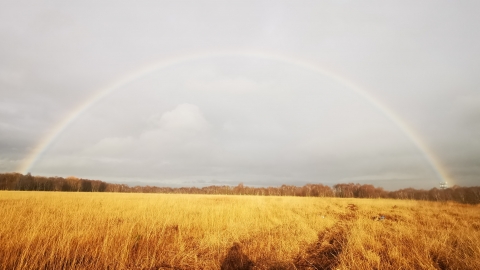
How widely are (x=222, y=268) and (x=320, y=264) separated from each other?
2.37 m

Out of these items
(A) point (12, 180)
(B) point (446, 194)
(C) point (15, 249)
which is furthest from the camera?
(A) point (12, 180)

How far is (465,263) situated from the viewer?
5.57 meters

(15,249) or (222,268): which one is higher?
(15,249)

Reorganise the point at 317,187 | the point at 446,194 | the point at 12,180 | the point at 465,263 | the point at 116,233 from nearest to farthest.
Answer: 1. the point at 465,263
2. the point at 116,233
3. the point at 446,194
4. the point at 12,180
5. the point at 317,187

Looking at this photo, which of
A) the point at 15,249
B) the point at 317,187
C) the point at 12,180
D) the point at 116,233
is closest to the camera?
the point at 15,249

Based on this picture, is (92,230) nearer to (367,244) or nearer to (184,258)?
(184,258)

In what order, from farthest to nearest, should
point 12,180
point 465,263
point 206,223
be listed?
point 12,180 < point 206,223 < point 465,263

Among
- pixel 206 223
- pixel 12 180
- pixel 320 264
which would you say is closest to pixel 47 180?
pixel 12 180

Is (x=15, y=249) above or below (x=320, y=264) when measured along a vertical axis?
above

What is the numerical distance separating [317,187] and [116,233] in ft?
350

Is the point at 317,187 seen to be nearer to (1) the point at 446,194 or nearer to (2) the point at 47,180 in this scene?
(1) the point at 446,194

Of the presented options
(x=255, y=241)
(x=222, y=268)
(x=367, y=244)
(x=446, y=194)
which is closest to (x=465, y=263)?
(x=367, y=244)

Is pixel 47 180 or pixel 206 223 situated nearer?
pixel 206 223

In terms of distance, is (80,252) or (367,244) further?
(367,244)
